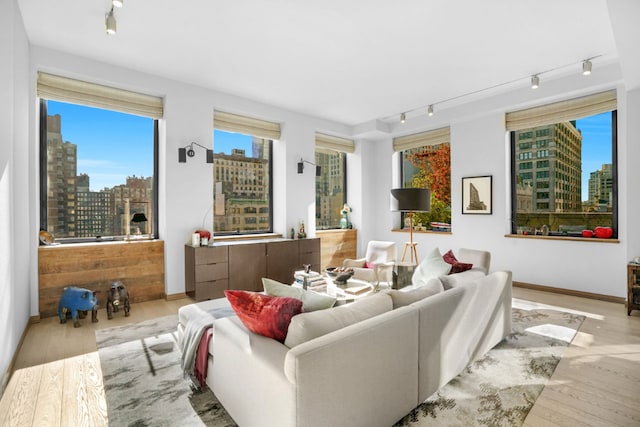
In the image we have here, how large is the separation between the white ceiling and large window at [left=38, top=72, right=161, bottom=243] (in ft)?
2.54

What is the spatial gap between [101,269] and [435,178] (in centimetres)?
559

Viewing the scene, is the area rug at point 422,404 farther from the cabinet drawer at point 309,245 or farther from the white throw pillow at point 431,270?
the cabinet drawer at point 309,245

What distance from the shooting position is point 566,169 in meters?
4.88

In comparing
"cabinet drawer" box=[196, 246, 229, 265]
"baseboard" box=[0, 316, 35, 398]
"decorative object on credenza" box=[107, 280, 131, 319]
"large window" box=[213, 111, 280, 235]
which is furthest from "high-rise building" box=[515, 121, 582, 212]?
"baseboard" box=[0, 316, 35, 398]

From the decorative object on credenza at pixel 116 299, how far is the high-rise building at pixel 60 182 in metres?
0.95

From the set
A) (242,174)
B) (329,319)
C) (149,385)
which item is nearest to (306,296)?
(329,319)

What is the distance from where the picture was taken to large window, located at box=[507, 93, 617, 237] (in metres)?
4.46

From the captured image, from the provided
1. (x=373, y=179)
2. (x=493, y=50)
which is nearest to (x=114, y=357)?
(x=493, y=50)

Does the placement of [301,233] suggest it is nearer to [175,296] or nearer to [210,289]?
[210,289]

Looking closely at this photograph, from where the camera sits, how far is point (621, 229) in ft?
13.8

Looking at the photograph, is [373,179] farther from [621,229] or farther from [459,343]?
[459,343]

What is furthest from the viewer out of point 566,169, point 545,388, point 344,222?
point 344,222

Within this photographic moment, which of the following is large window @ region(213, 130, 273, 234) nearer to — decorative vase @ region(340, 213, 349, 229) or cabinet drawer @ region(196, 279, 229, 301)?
cabinet drawer @ region(196, 279, 229, 301)

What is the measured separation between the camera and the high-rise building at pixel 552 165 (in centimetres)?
479
